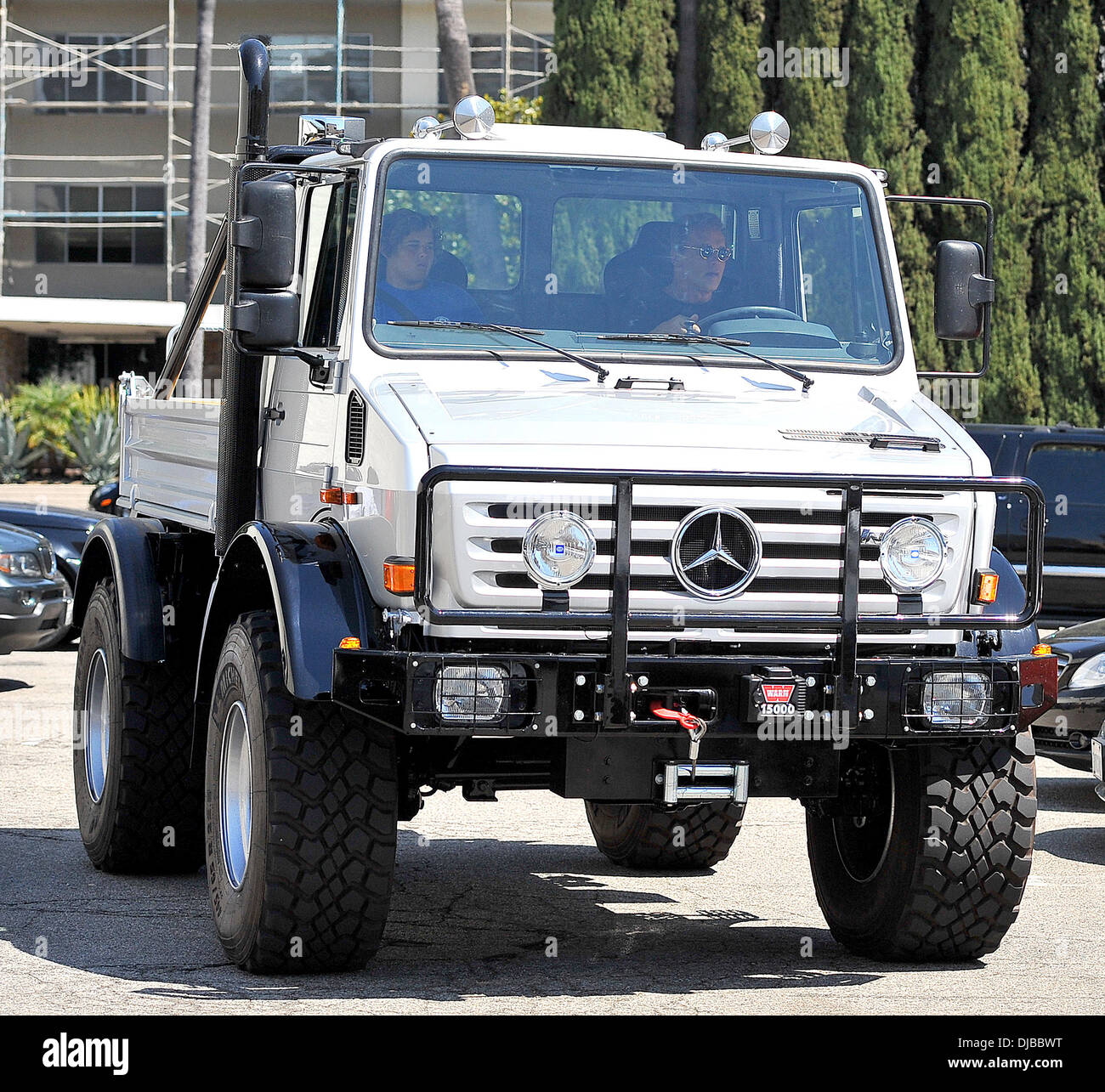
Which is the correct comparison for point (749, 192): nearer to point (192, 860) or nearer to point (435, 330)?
point (435, 330)

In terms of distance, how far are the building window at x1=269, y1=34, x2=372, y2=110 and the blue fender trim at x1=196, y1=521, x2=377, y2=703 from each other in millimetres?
40141

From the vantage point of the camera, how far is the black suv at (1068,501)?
15750 millimetres

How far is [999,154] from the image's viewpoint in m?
26.6

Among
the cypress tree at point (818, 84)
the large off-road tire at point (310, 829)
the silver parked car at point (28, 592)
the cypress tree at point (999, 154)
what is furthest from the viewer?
the cypress tree at point (818, 84)

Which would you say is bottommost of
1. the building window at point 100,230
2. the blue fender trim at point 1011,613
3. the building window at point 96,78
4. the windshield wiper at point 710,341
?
the blue fender trim at point 1011,613

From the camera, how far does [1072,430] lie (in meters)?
15.8

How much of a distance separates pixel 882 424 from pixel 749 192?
1183 mm

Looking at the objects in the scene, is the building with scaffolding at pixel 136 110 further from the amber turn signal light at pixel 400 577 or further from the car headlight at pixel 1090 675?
the amber turn signal light at pixel 400 577

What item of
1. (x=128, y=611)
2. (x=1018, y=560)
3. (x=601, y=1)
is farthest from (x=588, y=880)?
(x=601, y=1)

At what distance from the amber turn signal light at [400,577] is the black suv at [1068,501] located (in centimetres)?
1055

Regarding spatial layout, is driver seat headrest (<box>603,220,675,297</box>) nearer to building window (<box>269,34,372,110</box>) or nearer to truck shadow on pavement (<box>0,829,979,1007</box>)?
truck shadow on pavement (<box>0,829,979,1007</box>)

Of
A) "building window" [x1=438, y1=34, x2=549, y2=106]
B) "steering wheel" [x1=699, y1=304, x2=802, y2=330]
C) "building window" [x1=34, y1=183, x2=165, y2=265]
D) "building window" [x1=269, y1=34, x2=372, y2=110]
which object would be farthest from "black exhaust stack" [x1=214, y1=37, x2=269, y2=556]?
"building window" [x1=34, y1=183, x2=165, y2=265]

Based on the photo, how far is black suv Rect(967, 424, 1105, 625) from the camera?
620 inches

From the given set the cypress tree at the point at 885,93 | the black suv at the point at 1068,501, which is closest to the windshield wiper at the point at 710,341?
the black suv at the point at 1068,501
